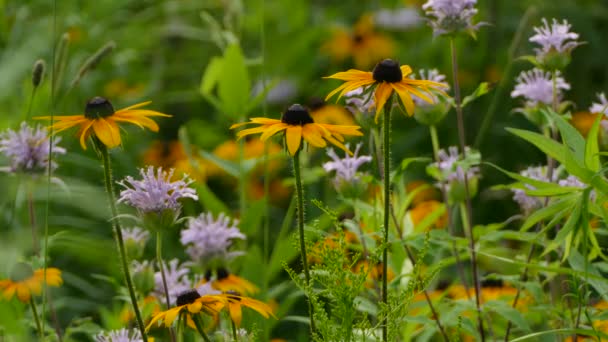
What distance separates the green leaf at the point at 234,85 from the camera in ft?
6.57

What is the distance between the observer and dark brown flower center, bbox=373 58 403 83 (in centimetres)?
107

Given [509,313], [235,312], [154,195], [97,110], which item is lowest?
[509,313]

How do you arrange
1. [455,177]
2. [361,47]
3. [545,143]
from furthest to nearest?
[361,47] → [455,177] → [545,143]

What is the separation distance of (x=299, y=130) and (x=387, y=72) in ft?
0.38

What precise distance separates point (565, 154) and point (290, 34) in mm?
2697

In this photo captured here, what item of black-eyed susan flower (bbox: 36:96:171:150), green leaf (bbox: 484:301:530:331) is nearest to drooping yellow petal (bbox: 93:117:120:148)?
black-eyed susan flower (bbox: 36:96:171:150)

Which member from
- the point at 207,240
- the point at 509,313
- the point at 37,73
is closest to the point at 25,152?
the point at 37,73

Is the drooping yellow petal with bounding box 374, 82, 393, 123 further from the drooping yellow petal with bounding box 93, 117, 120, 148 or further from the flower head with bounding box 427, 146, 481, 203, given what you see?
the flower head with bounding box 427, 146, 481, 203

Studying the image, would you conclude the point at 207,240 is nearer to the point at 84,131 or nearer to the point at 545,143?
the point at 84,131

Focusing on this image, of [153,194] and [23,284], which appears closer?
[153,194]

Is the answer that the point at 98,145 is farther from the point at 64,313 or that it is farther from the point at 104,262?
the point at 64,313

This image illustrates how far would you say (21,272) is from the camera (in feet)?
4.54

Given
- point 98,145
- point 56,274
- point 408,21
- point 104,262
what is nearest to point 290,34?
point 408,21

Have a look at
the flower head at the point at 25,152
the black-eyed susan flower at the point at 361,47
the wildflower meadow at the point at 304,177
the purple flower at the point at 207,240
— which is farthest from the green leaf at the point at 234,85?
the black-eyed susan flower at the point at 361,47
